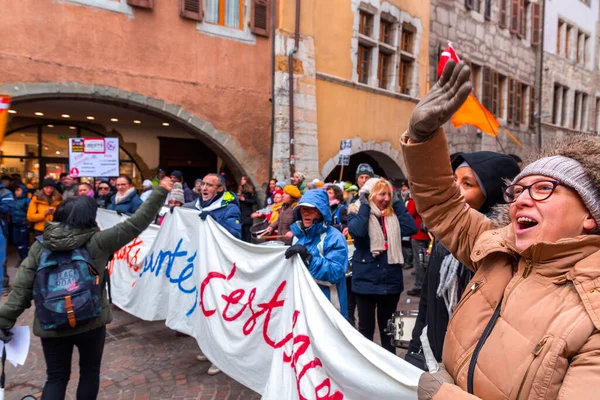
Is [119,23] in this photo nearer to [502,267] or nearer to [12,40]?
[12,40]

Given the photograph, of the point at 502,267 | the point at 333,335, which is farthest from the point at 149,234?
the point at 502,267

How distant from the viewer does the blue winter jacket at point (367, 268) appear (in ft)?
12.4

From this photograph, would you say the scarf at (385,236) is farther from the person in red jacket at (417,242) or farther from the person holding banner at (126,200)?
the person holding banner at (126,200)

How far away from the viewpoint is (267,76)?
11258mm

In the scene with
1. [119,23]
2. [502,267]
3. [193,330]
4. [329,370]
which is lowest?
[193,330]

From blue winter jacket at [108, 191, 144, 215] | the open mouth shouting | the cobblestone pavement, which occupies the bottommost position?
the cobblestone pavement

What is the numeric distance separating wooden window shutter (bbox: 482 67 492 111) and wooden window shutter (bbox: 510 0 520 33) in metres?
3.08

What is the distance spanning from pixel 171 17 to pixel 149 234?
6541mm

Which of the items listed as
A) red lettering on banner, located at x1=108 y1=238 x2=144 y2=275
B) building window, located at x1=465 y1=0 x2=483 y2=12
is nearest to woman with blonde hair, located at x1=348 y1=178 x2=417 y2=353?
red lettering on banner, located at x1=108 y1=238 x2=144 y2=275

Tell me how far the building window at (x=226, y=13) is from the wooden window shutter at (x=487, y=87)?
10689 mm

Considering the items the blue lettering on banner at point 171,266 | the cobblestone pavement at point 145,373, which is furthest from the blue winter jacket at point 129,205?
the cobblestone pavement at point 145,373

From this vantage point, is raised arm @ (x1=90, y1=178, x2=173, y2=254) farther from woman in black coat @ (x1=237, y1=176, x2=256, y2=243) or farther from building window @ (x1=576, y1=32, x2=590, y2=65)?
building window @ (x1=576, y1=32, x2=590, y2=65)

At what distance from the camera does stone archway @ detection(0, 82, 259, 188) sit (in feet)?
27.3

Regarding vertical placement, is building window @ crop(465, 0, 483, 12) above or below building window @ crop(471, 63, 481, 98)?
above
